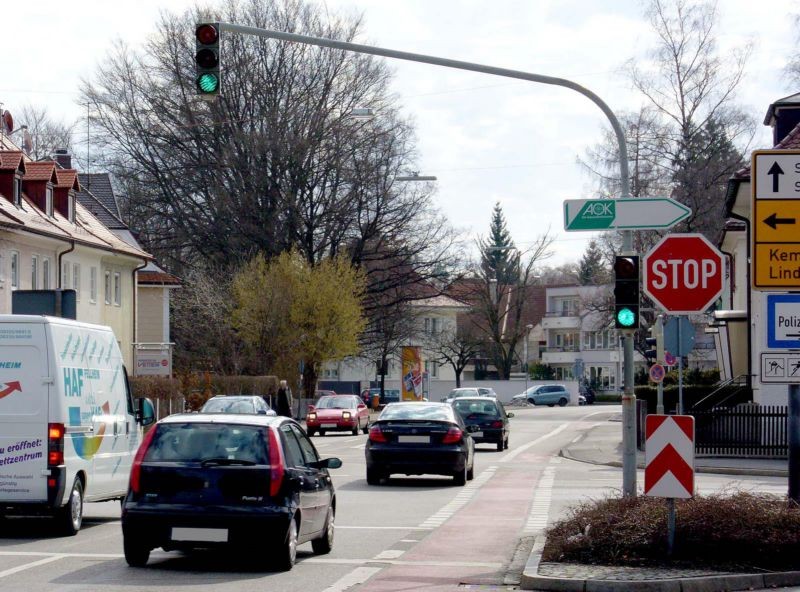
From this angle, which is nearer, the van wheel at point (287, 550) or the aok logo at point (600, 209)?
the van wheel at point (287, 550)

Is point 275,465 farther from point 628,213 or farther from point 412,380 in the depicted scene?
point 412,380

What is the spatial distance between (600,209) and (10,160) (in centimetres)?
3178

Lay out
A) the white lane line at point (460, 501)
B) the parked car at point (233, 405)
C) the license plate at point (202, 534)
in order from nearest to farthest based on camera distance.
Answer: the license plate at point (202, 534) < the white lane line at point (460, 501) < the parked car at point (233, 405)

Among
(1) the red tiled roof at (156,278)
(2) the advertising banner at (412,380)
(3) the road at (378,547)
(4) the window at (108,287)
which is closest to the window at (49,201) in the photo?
(4) the window at (108,287)

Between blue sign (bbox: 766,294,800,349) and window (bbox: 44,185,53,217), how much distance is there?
37.6 meters

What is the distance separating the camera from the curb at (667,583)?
33.5 feet

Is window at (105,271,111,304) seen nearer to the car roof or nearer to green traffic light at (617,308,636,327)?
green traffic light at (617,308,636,327)

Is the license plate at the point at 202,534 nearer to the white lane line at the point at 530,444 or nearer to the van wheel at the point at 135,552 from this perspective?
the van wheel at the point at 135,552

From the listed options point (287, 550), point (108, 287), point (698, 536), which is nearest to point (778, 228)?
point (698, 536)

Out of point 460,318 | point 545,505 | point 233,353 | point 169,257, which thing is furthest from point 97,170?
point 460,318

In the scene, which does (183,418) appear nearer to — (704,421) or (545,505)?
(545,505)

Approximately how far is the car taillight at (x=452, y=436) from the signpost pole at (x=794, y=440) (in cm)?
1054

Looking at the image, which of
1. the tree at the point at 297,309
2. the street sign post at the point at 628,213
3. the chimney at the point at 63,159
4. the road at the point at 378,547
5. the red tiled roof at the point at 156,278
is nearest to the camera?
the road at the point at 378,547

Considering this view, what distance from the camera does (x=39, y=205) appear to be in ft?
150
